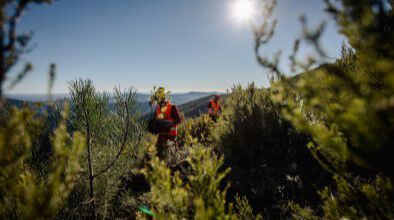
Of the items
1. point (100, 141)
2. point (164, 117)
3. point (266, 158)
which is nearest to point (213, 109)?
point (164, 117)

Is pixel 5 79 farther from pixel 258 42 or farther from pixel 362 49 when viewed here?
pixel 362 49

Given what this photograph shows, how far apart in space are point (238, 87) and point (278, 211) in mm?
4778

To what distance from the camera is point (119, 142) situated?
12.3 feet

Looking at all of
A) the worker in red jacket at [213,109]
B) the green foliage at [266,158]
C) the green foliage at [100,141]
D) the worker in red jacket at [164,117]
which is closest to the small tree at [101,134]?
the green foliage at [100,141]

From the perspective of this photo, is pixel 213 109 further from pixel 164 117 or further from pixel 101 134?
pixel 101 134

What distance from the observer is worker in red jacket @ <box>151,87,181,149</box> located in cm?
554

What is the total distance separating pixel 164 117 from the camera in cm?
622

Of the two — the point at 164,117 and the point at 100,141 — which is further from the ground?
the point at 164,117

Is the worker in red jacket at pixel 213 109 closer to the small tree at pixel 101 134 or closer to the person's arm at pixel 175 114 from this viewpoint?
the person's arm at pixel 175 114

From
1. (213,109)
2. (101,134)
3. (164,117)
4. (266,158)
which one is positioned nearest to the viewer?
(101,134)

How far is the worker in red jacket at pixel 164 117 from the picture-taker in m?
5.54

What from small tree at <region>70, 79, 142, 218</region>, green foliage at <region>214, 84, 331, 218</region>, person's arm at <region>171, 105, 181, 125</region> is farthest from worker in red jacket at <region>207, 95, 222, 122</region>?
small tree at <region>70, 79, 142, 218</region>

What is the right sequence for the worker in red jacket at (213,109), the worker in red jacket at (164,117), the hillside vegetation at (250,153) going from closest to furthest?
the hillside vegetation at (250,153), the worker in red jacket at (164,117), the worker in red jacket at (213,109)

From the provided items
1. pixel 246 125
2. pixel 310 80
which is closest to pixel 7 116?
pixel 246 125
